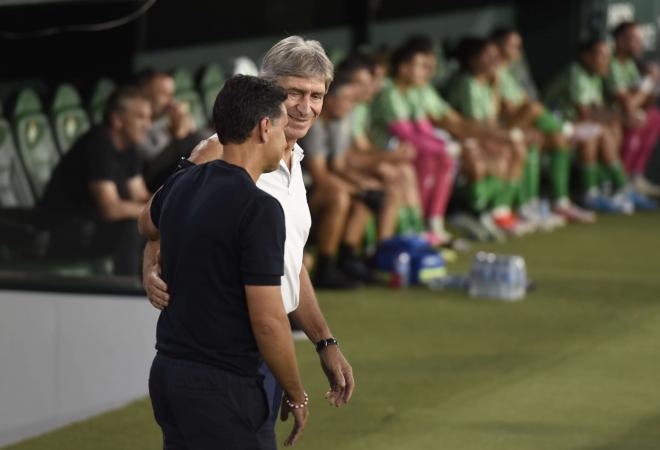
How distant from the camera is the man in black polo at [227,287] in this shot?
10.1ft

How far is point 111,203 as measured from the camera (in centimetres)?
732

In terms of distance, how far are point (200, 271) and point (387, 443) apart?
246 centimetres

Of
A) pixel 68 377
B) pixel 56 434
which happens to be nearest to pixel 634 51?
pixel 68 377

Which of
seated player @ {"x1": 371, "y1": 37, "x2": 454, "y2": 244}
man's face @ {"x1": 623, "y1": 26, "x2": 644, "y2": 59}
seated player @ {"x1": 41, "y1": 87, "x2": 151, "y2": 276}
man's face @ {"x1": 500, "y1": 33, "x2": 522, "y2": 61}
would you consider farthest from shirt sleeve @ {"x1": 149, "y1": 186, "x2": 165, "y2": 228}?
man's face @ {"x1": 623, "y1": 26, "x2": 644, "y2": 59}

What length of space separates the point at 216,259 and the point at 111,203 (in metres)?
4.29

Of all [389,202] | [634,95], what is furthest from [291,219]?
[634,95]

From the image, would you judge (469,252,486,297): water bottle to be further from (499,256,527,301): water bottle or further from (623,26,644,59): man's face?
(623,26,644,59): man's face

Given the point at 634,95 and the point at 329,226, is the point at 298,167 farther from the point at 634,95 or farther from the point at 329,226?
the point at 634,95

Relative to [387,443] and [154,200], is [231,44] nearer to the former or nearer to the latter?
[387,443]

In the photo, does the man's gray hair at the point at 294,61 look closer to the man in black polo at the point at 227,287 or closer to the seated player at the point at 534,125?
the man in black polo at the point at 227,287

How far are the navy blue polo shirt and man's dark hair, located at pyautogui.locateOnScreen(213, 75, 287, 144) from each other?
0.07 meters

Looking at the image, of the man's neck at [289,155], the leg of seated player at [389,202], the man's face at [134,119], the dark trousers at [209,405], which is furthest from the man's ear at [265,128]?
the leg of seated player at [389,202]

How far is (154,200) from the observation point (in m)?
3.38

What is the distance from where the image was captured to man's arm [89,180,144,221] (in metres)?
7.26
